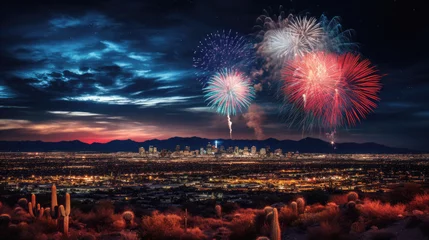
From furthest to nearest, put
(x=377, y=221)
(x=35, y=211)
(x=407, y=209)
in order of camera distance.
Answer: (x=35, y=211) < (x=407, y=209) < (x=377, y=221)

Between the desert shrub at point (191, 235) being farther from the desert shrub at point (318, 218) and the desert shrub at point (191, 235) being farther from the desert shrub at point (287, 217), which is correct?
the desert shrub at point (318, 218)

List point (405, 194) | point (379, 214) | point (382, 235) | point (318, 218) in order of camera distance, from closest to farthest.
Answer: point (382, 235) < point (379, 214) < point (318, 218) < point (405, 194)

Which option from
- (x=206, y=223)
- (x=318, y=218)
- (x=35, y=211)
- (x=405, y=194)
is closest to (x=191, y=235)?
(x=318, y=218)

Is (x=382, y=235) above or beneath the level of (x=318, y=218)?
Answer: above

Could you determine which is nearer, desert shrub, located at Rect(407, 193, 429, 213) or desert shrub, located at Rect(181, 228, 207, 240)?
desert shrub, located at Rect(181, 228, 207, 240)

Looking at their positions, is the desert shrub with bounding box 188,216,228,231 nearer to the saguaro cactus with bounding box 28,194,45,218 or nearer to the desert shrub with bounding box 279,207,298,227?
the desert shrub with bounding box 279,207,298,227

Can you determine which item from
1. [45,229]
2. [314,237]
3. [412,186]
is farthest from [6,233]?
[412,186]

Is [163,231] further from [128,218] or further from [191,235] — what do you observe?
[128,218]

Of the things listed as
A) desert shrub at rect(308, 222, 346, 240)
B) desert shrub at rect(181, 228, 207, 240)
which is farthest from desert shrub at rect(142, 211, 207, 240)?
desert shrub at rect(308, 222, 346, 240)

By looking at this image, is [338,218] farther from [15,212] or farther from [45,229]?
[15,212]

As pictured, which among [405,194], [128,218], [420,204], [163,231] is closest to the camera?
[163,231]

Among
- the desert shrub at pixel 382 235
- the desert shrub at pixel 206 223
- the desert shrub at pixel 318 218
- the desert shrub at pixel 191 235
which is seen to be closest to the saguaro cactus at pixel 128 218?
the desert shrub at pixel 206 223
